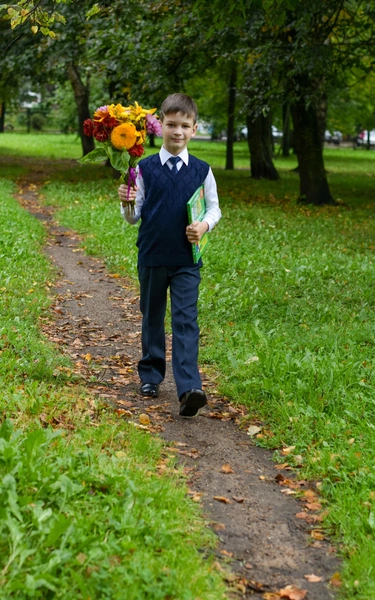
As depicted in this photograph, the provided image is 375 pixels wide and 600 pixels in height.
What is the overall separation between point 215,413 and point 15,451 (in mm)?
2240

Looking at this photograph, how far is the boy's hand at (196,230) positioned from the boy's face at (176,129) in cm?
53

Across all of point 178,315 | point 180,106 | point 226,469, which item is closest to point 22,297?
point 178,315

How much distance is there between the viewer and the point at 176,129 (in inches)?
209

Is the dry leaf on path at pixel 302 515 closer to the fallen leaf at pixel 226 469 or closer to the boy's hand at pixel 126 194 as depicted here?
the fallen leaf at pixel 226 469


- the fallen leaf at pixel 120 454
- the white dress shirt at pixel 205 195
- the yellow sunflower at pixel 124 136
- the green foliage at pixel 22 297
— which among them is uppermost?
the yellow sunflower at pixel 124 136

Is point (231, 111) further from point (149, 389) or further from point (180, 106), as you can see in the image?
point (180, 106)

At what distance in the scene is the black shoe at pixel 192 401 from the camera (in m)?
5.43

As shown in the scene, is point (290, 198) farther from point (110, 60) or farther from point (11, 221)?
point (11, 221)

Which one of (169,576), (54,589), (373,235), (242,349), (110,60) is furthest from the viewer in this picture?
(110,60)

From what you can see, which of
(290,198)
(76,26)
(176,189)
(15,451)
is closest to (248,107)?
(290,198)

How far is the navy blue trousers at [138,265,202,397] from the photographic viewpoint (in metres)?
5.54

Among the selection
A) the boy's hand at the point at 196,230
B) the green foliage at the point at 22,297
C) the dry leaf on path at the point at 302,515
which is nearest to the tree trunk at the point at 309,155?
the green foliage at the point at 22,297

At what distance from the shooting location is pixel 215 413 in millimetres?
5910

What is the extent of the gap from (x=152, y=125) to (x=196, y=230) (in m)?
0.76
